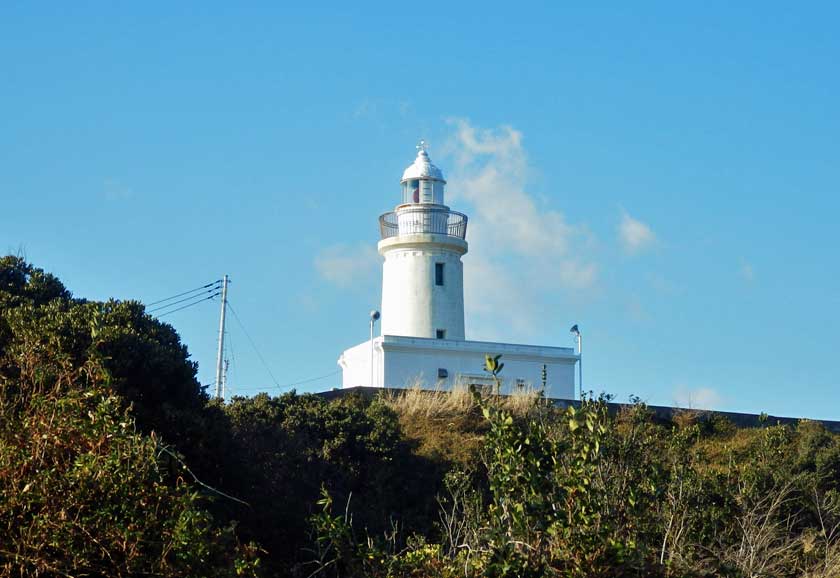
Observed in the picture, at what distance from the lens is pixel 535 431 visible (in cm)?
930

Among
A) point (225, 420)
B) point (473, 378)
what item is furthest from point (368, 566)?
point (473, 378)

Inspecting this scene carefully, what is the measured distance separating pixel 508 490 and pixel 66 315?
8.27 metres

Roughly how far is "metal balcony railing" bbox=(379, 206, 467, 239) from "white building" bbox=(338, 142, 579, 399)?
0.03 m

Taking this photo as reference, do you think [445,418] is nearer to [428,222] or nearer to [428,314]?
[428,314]

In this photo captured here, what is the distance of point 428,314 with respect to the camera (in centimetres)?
3616

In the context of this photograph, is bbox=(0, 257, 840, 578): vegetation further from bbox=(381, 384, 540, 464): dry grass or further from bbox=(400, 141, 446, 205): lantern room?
bbox=(400, 141, 446, 205): lantern room

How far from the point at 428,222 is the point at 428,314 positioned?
2.82 metres

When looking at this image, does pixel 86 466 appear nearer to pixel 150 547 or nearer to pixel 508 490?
pixel 150 547

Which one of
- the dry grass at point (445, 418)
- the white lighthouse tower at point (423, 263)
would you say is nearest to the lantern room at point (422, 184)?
the white lighthouse tower at point (423, 263)

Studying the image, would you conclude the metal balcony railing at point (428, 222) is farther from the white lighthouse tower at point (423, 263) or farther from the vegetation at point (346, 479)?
the vegetation at point (346, 479)

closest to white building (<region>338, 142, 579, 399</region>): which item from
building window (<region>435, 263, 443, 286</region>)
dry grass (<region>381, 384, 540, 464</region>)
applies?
building window (<region>435, 263, 443, 286</region>)

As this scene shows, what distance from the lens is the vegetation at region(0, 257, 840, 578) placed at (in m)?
8.70

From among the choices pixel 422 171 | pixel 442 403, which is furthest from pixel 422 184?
pixel 442 403

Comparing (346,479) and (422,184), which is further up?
(422,184)
